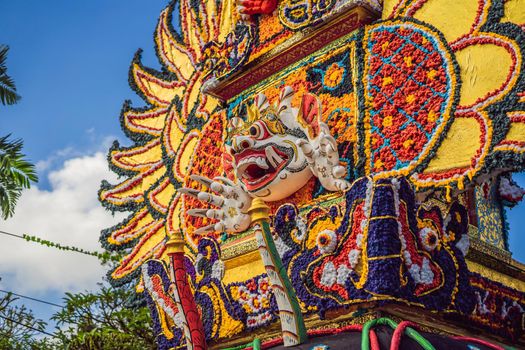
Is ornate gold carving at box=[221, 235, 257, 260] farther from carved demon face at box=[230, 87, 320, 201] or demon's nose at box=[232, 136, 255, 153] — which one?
demon's nose at box=[232, 136, 255, 153]

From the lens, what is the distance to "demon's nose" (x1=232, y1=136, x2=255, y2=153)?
652 cm

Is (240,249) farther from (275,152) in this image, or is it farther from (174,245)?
(174,245)

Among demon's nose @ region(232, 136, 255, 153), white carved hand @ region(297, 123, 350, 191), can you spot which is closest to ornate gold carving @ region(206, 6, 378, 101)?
white carved hand @ region(297, 123, 350, 191)

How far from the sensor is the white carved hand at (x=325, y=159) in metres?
6.19

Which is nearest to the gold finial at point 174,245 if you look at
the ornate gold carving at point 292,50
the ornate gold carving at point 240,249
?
the ornate gold carving at point 240,249

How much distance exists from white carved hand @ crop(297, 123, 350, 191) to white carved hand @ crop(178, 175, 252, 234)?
89 centimetres

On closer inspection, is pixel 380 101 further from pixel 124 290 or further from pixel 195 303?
pixel 124 290

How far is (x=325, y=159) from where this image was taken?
20.6 feet

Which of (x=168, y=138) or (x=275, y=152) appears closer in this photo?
(x=275, y=152)

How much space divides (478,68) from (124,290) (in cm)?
720

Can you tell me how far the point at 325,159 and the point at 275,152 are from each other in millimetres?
540

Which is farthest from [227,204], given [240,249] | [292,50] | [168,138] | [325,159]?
[168,138]

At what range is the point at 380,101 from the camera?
248 inches

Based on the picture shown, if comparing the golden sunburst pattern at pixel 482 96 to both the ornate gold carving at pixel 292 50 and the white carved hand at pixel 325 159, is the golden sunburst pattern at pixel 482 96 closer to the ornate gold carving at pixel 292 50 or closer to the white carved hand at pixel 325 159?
the white carved hand at pixel 325 159
